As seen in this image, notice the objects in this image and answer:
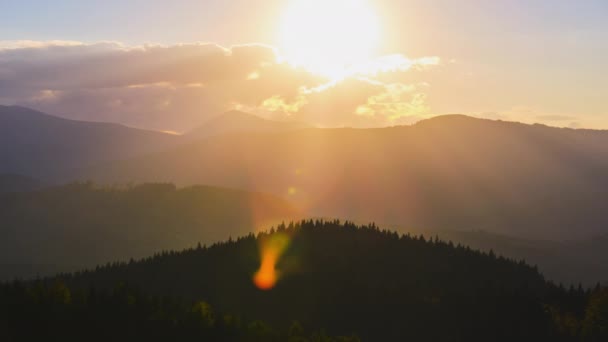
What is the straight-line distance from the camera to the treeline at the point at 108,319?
12560 cm

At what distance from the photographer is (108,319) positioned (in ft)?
461

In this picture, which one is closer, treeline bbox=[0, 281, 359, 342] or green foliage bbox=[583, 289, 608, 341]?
treeline bbox=[0, 281, 359, 342]

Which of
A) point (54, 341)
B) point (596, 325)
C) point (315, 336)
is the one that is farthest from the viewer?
point (596, 325)

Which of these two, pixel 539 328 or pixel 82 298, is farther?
pixel 539 328

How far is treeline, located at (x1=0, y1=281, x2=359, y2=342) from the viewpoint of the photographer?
12560 centimetres

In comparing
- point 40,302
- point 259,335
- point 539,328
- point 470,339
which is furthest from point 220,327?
point 539,328

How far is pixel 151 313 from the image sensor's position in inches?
5901

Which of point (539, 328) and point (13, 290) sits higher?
point (13, 290)

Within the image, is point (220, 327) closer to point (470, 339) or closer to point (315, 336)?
point (315, 336)

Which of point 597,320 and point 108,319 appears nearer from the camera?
point 108,319

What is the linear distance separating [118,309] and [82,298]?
29.2 ft

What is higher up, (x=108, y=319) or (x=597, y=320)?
(x=108, y=319)

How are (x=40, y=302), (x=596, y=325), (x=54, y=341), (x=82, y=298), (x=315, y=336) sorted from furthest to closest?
(x=596, y=325) → (x=315, y=336) → (x=82, y=298) → (x=40, y=302) → (x=54, y=341)

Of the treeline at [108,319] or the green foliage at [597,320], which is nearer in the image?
the treeline at [108,319]
